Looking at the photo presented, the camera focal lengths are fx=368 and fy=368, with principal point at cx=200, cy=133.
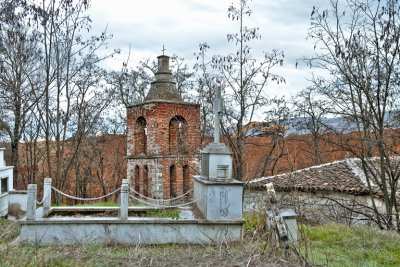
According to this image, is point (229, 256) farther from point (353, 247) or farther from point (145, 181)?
point (145, 181)

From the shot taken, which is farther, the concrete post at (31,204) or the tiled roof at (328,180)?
the tiled roof at (328,180)

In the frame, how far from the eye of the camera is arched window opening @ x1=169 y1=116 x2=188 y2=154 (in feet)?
45.3

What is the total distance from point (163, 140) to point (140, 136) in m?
1.35

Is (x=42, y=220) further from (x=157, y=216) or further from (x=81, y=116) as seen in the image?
(x=81, y=116)

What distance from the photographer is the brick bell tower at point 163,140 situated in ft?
43.3

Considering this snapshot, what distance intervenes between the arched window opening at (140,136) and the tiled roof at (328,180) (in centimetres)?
428

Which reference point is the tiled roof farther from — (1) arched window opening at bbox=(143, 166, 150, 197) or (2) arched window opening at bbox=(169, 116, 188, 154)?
(1) arched window opening at bbox=(143, 166, 150, 197)

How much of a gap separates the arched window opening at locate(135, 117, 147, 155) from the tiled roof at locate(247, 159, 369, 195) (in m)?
4.28

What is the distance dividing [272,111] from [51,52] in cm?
1068

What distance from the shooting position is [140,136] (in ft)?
46.5

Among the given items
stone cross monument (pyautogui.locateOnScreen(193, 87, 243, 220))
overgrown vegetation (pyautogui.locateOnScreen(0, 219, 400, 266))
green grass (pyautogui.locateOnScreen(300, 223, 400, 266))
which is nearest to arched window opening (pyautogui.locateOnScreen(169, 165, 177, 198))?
stone cross monument (pyautogui.locateOnScreen(193, 87, 243, 220))

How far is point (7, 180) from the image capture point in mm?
10656

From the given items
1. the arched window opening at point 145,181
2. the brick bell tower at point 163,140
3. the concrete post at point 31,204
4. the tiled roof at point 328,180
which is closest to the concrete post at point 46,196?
the concrete post at point 31,204

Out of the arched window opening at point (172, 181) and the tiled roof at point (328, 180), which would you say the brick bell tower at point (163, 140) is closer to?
the arched window opening at point (172, 181)
